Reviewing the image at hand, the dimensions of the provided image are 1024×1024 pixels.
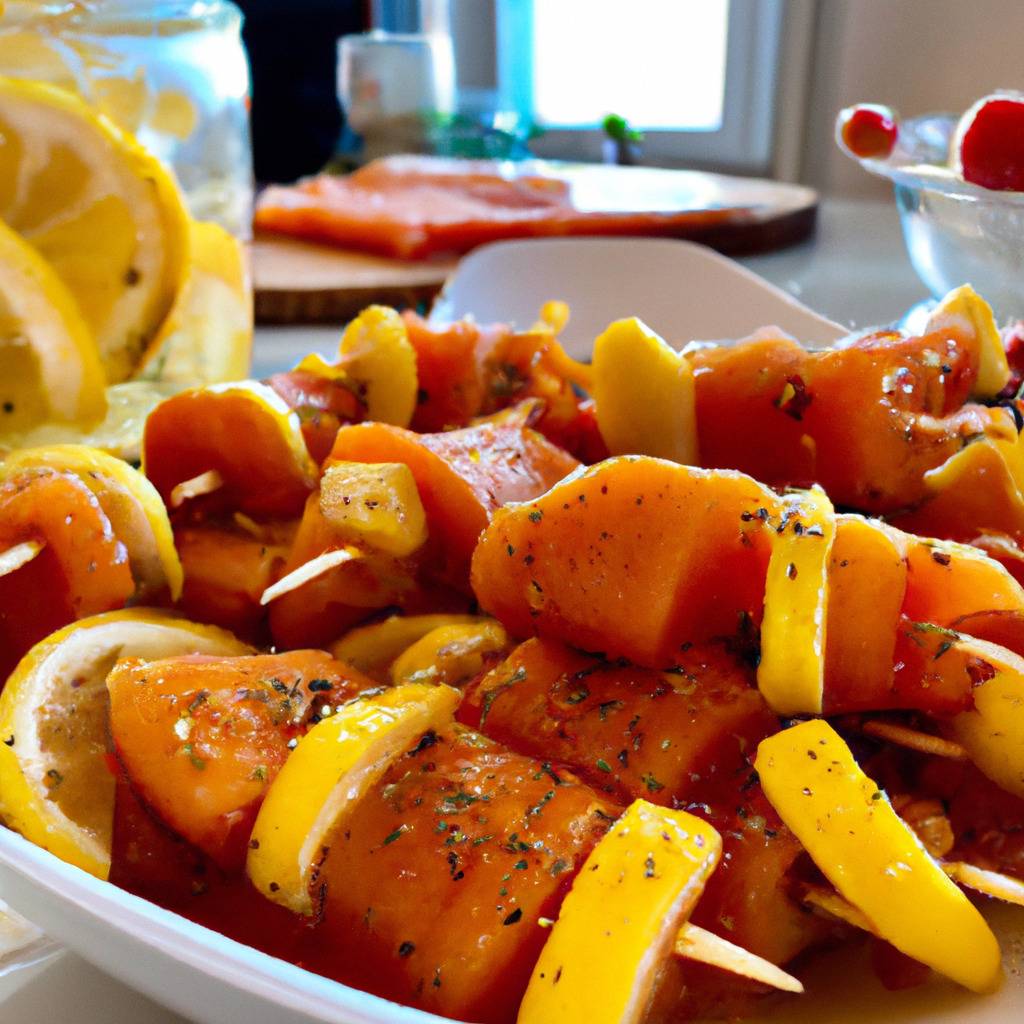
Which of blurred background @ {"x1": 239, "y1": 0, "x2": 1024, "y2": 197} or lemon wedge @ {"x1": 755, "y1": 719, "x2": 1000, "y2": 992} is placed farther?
blurred background @ {"x1": 239, "y1": 0, "x2": 1024, "y2": 197}

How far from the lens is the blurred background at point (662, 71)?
10.9 feet

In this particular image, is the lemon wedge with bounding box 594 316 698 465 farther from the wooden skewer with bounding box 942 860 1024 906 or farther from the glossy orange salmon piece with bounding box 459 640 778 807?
the wooden skewer with bounding box 942 860 1024 906

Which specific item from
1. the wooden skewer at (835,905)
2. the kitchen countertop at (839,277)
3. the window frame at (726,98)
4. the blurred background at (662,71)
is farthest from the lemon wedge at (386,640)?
the window frame at (726,98)

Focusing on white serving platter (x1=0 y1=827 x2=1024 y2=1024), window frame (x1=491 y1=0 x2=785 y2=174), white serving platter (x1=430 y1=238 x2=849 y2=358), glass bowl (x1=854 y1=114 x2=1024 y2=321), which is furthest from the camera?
window frame (x1=491 y1=0 x2=785 y2=174)

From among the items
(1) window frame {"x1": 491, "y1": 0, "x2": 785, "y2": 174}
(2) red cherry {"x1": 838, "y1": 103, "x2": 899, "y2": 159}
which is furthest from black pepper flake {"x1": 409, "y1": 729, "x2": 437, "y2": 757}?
(1) window frame {"x1": 491, "y1": 0, "x2": 785, "y2": 174}

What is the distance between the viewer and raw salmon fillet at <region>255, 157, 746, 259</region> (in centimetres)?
Answer: 220

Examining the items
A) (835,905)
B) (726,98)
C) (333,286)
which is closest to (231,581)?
(835,905)

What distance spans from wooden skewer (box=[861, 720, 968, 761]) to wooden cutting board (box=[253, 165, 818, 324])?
1.58 meters

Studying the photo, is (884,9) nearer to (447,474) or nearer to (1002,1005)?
(447,474)

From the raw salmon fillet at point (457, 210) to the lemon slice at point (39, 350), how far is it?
1.22 m

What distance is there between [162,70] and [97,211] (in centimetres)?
25

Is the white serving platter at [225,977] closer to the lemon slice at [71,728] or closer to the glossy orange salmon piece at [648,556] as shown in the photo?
the lemon slice at [71,728]

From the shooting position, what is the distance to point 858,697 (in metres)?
0.52

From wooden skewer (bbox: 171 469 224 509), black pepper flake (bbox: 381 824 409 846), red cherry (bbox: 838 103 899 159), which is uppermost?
red cherry (bbox: 838 103 899 159)
